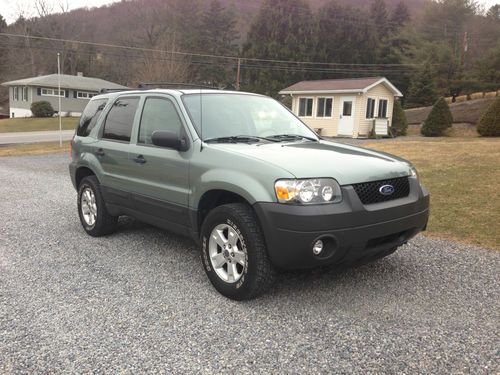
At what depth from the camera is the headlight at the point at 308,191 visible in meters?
3.53

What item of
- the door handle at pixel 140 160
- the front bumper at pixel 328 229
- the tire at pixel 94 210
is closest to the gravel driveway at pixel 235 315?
the tire at pixel 94 210

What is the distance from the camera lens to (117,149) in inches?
212

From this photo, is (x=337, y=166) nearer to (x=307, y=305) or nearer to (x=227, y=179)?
(x=227, y=179)

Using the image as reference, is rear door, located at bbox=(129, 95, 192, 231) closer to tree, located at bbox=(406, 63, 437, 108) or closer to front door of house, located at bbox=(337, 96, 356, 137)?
front door of house, located at bbox=(337, 96, 356, 137)

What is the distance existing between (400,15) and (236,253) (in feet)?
214

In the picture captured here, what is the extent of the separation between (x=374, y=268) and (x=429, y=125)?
2311 cm

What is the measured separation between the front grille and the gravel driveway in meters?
0.89

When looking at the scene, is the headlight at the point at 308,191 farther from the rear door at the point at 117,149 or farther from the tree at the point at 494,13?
the tree at the point at 494,13

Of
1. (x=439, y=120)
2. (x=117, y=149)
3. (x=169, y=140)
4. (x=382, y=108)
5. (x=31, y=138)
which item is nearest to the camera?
(x=169, y=140)

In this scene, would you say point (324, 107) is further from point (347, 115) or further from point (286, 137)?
point (286, 137)

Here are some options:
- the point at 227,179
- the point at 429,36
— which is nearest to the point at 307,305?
the point at 227,179

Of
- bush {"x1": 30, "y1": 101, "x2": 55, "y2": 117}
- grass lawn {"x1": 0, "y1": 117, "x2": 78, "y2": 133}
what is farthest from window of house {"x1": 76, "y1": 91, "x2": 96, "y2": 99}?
grass lawn {"x1": 0, "y1": 117, "x2": 78, "y2": 133}

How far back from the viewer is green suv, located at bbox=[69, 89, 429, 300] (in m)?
3.55

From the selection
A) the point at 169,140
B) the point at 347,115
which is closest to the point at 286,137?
the point at 169,140
